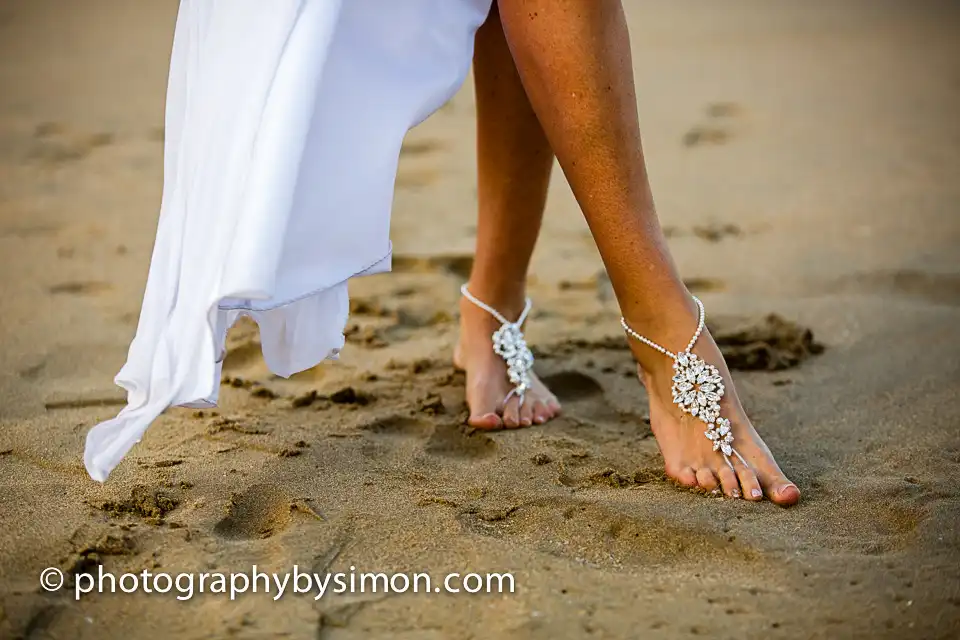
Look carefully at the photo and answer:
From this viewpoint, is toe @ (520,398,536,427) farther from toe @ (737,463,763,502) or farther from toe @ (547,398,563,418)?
toe @ (737,463,763,502)

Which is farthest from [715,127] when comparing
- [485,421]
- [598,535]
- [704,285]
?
[598,535]

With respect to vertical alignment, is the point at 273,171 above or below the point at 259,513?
above

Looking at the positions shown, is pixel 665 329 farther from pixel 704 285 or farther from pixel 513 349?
pixel 704 285

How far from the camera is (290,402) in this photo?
1851 mm

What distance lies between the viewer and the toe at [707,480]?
1.53m

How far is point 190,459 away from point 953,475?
110 cm

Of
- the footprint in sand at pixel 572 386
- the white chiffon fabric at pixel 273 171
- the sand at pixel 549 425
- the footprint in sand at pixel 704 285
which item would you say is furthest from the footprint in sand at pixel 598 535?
the footprint in sand at pixel 704 285

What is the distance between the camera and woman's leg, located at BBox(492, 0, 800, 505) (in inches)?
59.1

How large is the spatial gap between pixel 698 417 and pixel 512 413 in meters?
0.34

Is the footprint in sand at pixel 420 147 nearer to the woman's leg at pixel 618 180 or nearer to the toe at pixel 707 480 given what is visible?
the woman's leg at pixel 618 180

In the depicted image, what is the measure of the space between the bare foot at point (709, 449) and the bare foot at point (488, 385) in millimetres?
218

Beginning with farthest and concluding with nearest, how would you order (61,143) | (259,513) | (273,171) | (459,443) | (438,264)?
(61,143) → (438,264) → (459,443) → (259,513) → (273,171)

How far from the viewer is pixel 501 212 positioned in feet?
6.20

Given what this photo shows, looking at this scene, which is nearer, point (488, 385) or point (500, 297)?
point (488, 385)
